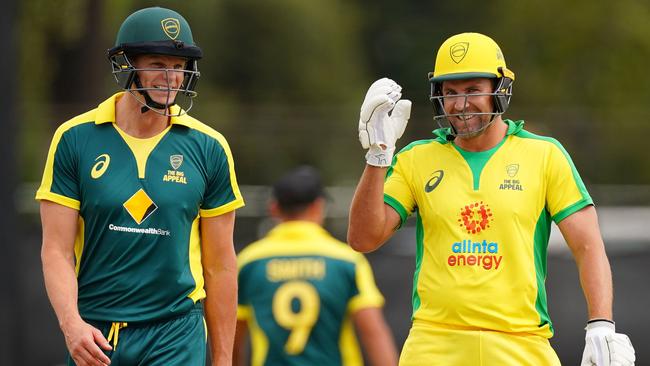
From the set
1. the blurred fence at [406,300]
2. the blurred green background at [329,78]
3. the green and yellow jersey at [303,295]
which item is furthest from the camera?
the blurred green background at [329,78]

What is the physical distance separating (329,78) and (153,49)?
17704mm

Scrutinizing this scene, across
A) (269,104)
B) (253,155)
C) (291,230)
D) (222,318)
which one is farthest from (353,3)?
(222,318)

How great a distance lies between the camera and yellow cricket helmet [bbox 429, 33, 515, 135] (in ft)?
21.1

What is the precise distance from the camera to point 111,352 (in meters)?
6.14

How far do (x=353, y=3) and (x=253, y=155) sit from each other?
8122mm

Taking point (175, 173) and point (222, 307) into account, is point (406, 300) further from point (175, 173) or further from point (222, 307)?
point (175, 173)

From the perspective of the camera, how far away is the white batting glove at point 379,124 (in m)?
6.33

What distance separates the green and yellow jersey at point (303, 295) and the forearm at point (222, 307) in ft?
6.46

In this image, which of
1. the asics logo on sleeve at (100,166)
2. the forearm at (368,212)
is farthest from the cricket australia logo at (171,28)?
the forearm at (368,212)

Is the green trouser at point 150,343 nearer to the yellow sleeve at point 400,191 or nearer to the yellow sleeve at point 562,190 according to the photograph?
the yellow sleeve at point 400,191

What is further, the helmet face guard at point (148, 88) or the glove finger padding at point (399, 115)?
the glove finger padding at point (399, 115)

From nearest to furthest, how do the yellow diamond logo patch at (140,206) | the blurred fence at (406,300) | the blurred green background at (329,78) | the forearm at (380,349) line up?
the yellow diamond logo patch at (140,206) → the forearm at (380,349) → the blurred fence at (406,300) → the blurred green background at (329,78)

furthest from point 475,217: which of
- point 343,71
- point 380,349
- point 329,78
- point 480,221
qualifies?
point 343,71

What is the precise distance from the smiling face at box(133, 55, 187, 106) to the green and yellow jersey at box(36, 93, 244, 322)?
7.8 inches
